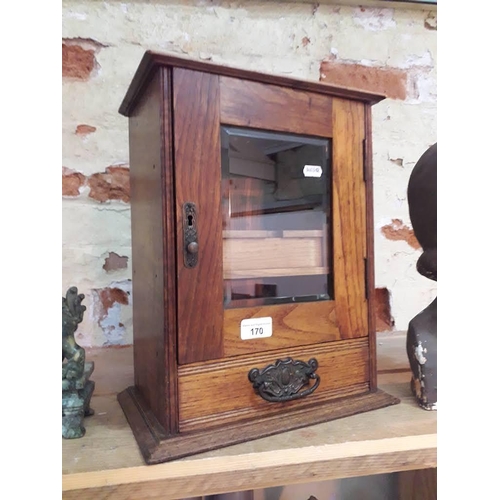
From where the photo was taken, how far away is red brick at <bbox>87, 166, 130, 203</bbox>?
875 millimetres

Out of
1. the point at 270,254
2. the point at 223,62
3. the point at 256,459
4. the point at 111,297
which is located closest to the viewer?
the point at 256,459

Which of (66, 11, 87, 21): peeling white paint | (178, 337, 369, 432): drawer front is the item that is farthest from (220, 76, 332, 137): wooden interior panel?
(66, 11, 87, 21): peeling white paint

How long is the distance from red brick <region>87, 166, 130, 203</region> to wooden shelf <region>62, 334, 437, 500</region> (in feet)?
1.47

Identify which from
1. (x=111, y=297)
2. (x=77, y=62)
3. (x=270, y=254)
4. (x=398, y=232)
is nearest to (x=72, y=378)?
(x=270, y=254)

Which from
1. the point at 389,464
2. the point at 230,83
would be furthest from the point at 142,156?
the point at 389,464

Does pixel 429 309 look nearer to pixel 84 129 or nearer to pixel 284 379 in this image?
pixel 284 379

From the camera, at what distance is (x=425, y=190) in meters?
0.58

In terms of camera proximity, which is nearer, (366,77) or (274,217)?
(274,217)

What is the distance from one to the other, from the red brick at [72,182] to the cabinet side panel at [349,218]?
0.53 meters

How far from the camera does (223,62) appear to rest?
791 mm

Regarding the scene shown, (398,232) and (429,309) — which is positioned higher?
(398,232)

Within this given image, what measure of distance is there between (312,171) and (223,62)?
0.34m

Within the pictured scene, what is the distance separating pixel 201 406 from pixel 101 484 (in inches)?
5.0

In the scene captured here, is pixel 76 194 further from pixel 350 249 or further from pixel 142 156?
pixel 350 249
